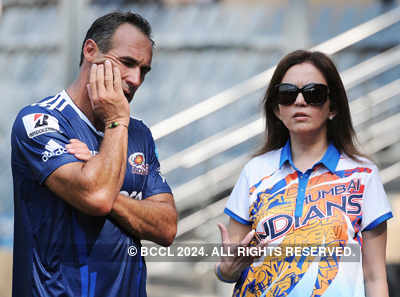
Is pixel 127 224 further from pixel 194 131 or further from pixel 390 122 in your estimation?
pixel 194 131

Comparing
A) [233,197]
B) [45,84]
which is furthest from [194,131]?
[233,197]

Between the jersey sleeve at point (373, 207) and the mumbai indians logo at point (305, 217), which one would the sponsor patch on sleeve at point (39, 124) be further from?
the jersey sleeve at point (373, 207)

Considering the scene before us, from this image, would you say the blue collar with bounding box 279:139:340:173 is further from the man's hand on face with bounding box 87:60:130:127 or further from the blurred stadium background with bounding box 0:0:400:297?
the blurred stadium background with bounding box 0:0:400:297

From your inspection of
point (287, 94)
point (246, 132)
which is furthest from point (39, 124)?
point (246, 132)

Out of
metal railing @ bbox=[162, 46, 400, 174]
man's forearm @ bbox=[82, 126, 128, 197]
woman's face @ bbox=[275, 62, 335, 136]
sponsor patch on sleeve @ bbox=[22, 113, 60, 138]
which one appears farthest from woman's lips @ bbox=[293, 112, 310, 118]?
metal railing @ bbox=[162, 46, 400, 174]

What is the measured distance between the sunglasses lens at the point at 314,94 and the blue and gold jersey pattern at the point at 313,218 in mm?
196

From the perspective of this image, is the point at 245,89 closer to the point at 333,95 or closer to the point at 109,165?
the point at 333,95

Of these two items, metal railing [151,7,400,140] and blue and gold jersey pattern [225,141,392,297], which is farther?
metal railing [151,7,400,140]

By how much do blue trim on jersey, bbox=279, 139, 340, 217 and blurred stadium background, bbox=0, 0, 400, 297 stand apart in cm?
250

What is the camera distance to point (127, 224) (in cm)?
270

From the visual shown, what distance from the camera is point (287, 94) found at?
2.92 m

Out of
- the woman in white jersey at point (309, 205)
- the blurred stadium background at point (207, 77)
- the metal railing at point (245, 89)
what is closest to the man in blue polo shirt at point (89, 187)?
the woman in white jersey at point (309, 205)

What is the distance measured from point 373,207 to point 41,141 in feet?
4.10

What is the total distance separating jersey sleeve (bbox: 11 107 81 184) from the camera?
103 inches
